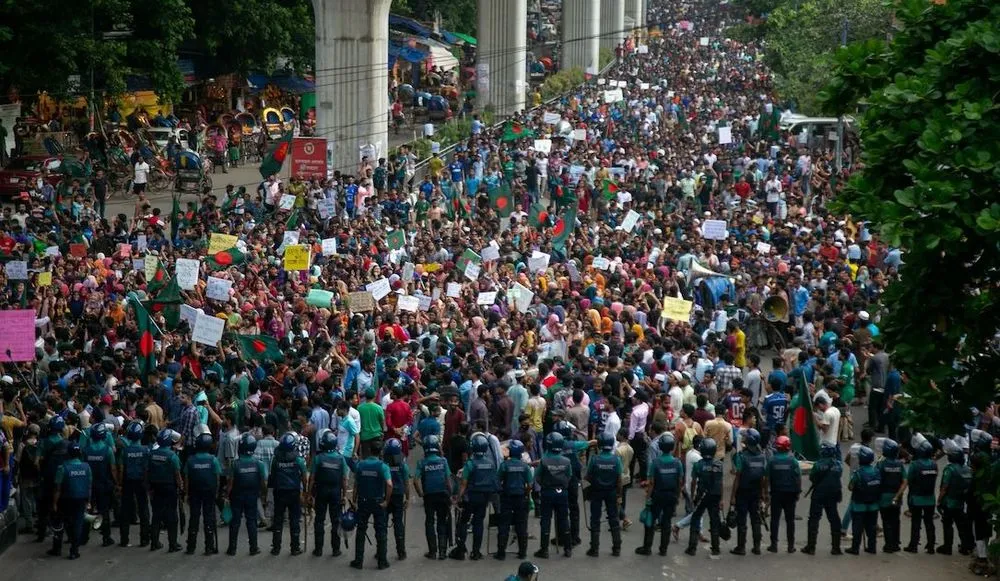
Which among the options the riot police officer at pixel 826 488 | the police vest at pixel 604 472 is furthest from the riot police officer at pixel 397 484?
the riot police officer at pixel 826 488

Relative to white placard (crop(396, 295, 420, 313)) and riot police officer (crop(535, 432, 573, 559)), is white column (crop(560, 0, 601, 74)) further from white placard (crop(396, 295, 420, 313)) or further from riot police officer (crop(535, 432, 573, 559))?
riot police officer (crop(535, 432, 573, 559))

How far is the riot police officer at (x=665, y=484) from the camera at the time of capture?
578 inches

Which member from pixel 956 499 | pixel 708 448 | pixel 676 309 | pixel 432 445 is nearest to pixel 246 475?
pixel 432 445

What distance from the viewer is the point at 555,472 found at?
1466 centimetres

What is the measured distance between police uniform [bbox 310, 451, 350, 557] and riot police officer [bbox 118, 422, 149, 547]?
1.59 metres

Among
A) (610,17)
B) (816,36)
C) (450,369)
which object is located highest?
(610,17)

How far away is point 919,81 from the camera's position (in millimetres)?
11562

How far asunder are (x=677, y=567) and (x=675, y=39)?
70.4m

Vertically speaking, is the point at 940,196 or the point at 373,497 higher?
the point at 940,196

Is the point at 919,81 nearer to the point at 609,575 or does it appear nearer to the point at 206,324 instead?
the point at 609,575

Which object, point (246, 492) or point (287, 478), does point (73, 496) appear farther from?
point (287, 478)

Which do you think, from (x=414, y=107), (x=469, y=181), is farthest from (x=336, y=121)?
(x=414, y=107)

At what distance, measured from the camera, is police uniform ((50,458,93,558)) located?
48.1 feet

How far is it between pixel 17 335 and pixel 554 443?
602cm
